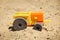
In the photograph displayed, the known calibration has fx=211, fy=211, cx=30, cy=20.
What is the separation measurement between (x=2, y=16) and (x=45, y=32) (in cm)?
77

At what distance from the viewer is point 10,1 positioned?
3594 millimetres

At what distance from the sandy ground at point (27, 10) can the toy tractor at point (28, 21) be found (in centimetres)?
7

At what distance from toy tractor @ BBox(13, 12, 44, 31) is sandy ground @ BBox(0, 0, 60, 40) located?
0.07m

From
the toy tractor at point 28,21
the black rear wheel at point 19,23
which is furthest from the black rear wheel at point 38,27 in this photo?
the black rear wheel at point 19,23

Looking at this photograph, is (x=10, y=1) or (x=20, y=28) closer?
(x=20, y=28)

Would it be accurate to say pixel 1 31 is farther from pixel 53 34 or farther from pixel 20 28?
pixel 53 34

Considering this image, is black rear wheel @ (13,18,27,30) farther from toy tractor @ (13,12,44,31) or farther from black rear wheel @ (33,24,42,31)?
black rear wheel @ (33,24,42,31)

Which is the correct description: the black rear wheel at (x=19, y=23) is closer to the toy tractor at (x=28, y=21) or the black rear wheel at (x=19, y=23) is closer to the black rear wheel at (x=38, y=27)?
the toy tractor at (x=28, y=21)

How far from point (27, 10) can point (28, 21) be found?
1.72 ft

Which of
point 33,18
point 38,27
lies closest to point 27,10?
point 33,18

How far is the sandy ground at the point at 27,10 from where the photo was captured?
2408 mm

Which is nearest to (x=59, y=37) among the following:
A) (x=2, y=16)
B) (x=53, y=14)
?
(x=53, y=14)

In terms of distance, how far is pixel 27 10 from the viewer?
3.17 m

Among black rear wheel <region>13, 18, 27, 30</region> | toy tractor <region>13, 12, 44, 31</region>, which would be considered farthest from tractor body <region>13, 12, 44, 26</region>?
black rear wheel <region>13, 18, 27, 30</region>
